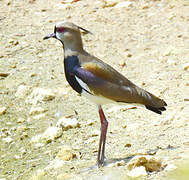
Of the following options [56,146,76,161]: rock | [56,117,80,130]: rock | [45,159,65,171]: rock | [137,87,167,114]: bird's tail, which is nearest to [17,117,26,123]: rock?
[56,117,80,130]: rock

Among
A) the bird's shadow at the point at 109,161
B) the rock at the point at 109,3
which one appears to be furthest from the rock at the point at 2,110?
the rock at the point at 109,3

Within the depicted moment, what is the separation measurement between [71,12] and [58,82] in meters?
2.30

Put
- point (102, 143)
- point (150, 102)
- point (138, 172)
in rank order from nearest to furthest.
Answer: point (138, 172), point (150, 102), point (102, 143)

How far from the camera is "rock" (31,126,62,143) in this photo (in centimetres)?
592

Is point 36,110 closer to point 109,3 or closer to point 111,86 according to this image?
point 111,86

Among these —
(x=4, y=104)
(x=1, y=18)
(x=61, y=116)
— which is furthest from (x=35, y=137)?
(x=1, y=18)

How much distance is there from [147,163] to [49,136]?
1808 mm

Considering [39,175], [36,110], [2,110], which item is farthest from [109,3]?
[39,175]

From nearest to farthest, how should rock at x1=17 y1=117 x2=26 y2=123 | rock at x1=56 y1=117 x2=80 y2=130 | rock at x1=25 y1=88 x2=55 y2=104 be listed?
1. rock at x1=56 y1=117 x2=80 y2=130
2. rock at x1=17 y1=117 x2=26 y2=123
3. rock at x1=25 y1=88 x2=55 y2=104

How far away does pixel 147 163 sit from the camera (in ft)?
14.6

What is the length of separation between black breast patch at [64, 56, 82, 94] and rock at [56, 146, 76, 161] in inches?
27.7

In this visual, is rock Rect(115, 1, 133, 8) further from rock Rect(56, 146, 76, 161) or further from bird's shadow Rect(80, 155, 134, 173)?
bird's shadow Rect(80, 155, 134, 173)

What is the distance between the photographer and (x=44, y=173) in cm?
507

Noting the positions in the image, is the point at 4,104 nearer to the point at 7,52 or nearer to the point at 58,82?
the point at 58,82
